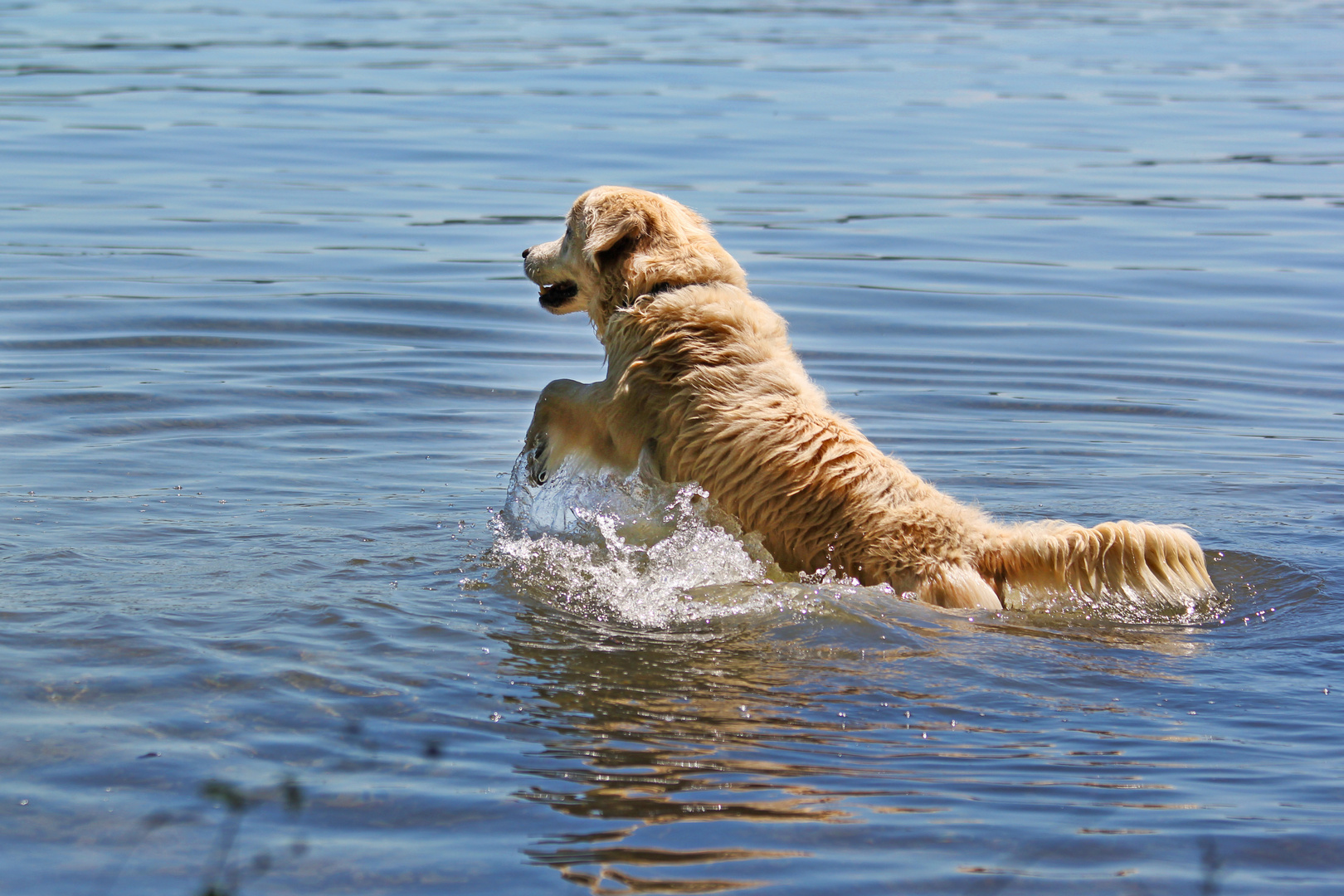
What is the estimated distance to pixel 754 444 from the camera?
223 inches

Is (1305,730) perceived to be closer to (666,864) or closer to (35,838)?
(666,864)

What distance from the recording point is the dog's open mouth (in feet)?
21.9

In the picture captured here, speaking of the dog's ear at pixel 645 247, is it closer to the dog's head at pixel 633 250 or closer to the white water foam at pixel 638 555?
the dog's head at pixel 633 250

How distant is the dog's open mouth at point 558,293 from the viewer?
6.68 m

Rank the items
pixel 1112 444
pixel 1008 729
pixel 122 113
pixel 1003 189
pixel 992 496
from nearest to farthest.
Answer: pixel 1008 729
pixel 992 496
pixel 1112 444
pixel 1003 189
pixel 122 113

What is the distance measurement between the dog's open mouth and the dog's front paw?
0.69 meters

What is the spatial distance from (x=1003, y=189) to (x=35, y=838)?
13.8 m

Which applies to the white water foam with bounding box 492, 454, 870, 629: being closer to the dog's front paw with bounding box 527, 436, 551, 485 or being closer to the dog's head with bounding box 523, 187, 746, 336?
the dog's front paw with bounding box 527, 436, 551, 485

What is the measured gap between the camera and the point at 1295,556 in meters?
6.52

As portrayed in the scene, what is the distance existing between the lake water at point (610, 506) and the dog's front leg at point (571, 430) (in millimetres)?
187

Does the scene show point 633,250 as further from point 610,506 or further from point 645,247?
point 610,506

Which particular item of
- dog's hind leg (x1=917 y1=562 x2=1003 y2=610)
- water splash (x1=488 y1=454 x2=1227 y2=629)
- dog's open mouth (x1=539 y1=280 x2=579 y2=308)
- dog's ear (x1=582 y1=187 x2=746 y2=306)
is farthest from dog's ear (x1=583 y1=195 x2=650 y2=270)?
dog's hind leg (x1=917 y1=562 x2=1003 y2=610)

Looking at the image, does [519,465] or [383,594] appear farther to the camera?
[519,465]

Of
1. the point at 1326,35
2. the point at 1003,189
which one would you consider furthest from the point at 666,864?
the point at 1326,35
